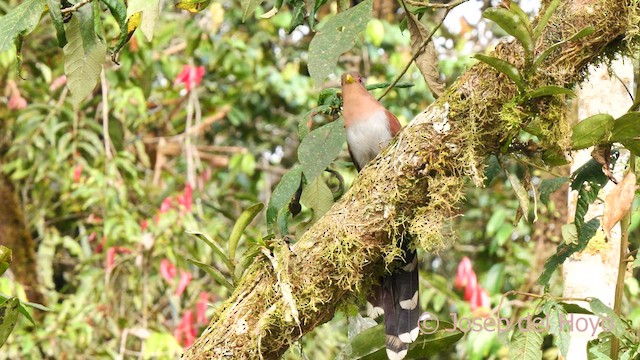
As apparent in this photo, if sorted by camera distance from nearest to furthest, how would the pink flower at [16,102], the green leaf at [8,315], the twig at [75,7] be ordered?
the twig at [75,7] → the green leaf at [8,315] → the pink flower at [16,102]

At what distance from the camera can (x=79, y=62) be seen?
1473 mm

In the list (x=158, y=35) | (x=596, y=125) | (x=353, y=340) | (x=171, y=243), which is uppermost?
(x=596, y=125)

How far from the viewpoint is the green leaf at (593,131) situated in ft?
4.77

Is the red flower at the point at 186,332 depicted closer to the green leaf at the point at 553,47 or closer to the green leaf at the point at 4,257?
the green leaf at the point at 4,257

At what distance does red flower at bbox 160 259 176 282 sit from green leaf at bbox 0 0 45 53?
2.61 m

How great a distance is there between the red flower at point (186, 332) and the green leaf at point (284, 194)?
84.8 inches

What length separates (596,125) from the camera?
147cm

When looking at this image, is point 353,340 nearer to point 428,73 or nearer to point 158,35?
point 428,73

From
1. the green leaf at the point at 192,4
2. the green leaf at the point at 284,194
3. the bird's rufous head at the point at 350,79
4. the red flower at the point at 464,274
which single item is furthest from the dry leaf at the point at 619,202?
the red flower at the point at 464,274

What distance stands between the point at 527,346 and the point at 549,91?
53cm

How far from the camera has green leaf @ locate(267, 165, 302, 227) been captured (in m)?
1.74

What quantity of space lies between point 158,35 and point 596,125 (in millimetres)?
3425

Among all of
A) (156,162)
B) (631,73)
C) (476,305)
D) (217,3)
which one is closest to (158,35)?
(217,3)

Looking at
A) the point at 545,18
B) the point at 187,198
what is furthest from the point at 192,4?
the point at 187,198
